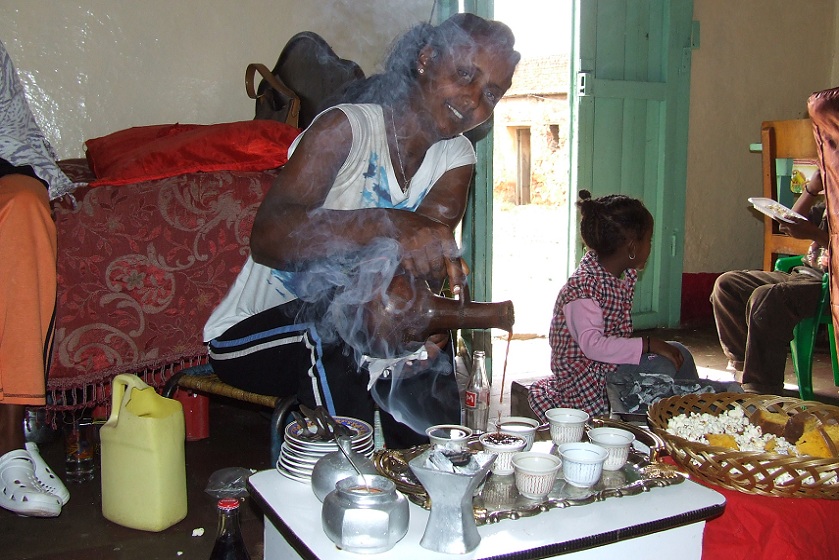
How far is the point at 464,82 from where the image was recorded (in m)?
1.95

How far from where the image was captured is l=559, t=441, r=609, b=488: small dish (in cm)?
143

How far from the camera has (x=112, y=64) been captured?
3.56 metres

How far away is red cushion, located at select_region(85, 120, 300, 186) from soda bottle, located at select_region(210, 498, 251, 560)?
5.15ft

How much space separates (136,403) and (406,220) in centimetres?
108

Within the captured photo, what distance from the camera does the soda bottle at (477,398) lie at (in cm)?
313

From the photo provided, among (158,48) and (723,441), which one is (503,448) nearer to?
(723,441)

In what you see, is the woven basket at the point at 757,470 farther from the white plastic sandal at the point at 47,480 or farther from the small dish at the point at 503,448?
the white plastic sandal at the point at 47,480

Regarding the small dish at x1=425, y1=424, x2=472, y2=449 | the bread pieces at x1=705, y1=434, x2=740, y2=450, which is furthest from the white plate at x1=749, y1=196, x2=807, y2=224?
the small dish at x1=425, y1=424, x2=472, y2=449

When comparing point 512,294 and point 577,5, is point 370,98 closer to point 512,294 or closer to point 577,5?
point 577,5

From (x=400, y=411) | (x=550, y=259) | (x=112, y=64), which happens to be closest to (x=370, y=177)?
(x=400, y=411)

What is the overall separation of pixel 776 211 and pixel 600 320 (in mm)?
1994

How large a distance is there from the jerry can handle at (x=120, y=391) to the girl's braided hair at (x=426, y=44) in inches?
43.6

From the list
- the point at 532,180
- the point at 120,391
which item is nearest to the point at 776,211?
the point at 120,391

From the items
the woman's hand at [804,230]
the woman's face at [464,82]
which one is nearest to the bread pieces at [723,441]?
the woman's face at [464,82]
